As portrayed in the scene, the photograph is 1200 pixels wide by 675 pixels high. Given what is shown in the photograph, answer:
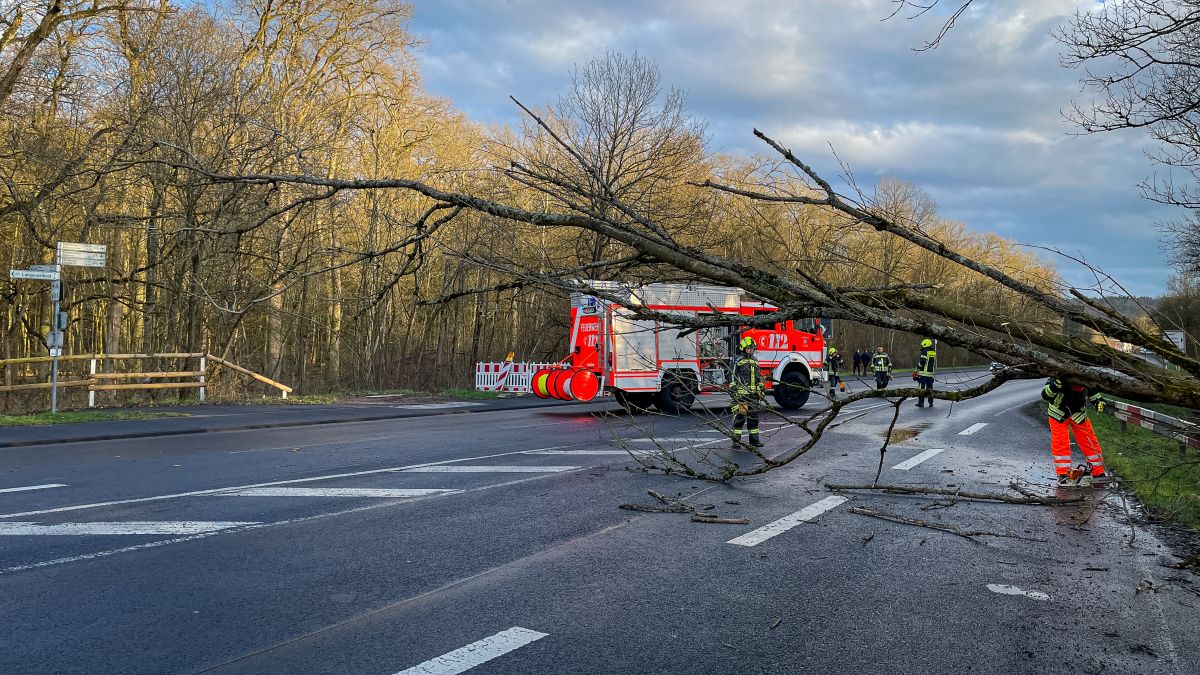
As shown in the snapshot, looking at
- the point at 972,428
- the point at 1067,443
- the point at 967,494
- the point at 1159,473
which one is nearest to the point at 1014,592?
the point at 967,494

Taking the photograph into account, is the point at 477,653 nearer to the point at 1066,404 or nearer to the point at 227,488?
the point at 227,488

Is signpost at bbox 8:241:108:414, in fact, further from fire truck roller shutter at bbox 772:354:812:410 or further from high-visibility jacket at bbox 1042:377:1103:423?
high-visibility jacket at bbox 1042:377:1103:423

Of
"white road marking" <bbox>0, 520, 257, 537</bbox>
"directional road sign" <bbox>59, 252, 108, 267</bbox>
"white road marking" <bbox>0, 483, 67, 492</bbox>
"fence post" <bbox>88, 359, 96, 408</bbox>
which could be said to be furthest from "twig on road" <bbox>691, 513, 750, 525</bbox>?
"fence post" <bbox>88, 359, 96, 408</bbox>

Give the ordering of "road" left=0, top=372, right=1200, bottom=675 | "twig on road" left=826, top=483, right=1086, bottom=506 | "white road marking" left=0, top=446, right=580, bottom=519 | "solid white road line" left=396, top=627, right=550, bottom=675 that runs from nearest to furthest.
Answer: "solid white road line" left=396, top=627, right=550, bottom=675 → "road" left=0, top=372, right=1200, bottom=675 → "white road marking" left=0, top=446, right=580, bottom=519 → "twig on road" left=826, top=483, right=1086, bottom=506

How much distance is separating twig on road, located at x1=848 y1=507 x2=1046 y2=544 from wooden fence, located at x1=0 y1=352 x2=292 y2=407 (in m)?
16.6

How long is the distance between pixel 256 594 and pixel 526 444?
7531 millimetres

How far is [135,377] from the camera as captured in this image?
64.2 ft

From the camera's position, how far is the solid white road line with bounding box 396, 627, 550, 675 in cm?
368

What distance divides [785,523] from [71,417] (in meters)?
14.2

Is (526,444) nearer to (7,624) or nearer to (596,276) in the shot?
(596,276)

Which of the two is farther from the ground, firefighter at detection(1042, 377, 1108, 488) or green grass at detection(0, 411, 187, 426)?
firefighter at detection(1042, 377, 1108, 488)

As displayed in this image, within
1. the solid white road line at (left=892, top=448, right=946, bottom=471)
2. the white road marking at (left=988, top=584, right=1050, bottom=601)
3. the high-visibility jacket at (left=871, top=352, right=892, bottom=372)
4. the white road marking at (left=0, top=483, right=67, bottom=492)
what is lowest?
the white road marking at (left=0, top=483, right=67, bottom=492)

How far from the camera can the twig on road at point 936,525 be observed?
6.55 meters

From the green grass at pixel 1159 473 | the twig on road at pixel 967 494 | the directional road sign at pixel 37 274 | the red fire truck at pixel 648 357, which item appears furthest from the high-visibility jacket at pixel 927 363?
the directional road sign at pixel 37 274
